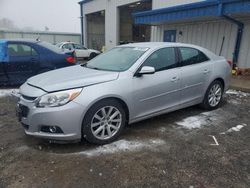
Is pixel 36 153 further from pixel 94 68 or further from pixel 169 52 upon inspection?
pixel 169 52

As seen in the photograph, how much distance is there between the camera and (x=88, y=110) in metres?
3.46

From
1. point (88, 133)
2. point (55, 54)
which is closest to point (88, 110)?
point (88, 133)

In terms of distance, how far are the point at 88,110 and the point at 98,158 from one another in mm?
671

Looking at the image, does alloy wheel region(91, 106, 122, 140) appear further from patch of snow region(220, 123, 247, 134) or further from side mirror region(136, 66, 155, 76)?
patch of snow region(220, 123, 247, 134)

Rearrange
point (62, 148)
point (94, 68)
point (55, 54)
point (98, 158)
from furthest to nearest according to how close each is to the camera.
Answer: point (55, 54) → point (94, 68) → point (62, 148) → point (98, 158)

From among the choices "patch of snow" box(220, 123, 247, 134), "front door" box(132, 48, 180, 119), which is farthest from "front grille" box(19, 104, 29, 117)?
"patch of snow" box(220, 123, 247, 134)

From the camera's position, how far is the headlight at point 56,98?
132 inches

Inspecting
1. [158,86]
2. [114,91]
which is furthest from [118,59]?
[114,91]

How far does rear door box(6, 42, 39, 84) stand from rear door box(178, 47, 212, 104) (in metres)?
4.40

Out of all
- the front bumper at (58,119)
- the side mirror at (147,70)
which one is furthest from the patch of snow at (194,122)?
the front bumper at (58,119)

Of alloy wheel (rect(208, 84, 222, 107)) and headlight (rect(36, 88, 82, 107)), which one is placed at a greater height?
headlight (rect(36, 88, 82, 107))

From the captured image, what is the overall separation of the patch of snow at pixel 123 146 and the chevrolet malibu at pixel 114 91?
0.13 metres

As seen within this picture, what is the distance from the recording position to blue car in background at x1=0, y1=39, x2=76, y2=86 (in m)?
6.98

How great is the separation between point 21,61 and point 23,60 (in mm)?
62
